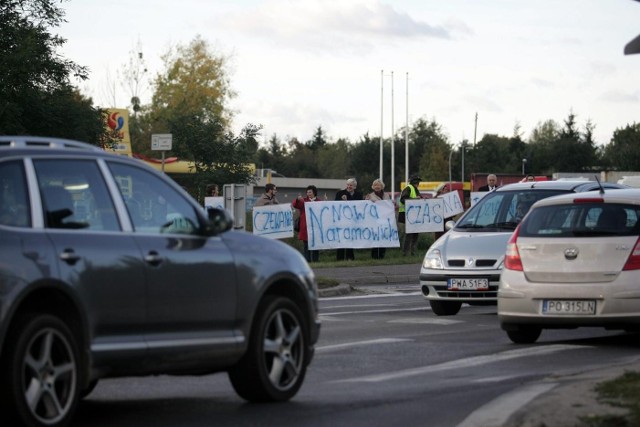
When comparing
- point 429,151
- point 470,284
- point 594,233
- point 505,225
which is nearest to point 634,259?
point 594,233

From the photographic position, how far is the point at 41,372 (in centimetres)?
779

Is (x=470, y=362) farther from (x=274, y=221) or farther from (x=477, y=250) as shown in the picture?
(x=274, y=221)

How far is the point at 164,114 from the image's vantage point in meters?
97.6

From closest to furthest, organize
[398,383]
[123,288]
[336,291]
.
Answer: [123,288], [398,383], [336,291]

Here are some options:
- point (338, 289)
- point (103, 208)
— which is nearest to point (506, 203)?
point (338, 289)

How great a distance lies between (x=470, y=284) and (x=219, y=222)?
8.74 meters

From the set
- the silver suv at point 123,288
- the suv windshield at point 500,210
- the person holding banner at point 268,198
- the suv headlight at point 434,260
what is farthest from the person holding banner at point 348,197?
the silver suv at point 123,288

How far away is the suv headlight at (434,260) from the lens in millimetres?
17906

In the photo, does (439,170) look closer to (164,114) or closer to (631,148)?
(631,148)

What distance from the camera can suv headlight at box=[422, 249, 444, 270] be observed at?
17.9 metres

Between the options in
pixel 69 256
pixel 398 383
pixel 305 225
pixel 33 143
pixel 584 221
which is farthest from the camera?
pixel 305 225

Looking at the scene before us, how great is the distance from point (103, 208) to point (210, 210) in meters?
1.05

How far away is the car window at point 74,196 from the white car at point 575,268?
6.19 m

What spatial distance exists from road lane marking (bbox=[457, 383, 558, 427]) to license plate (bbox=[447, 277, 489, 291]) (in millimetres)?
7292
